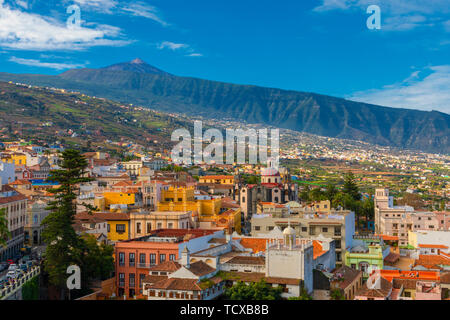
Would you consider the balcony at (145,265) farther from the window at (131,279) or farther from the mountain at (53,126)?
the mountain at (53,126)

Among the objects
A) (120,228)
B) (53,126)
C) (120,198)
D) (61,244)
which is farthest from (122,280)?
(53,126)

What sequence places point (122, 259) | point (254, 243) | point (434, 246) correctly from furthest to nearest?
point (434, 246) < point (254, 243) < point (122, 259)

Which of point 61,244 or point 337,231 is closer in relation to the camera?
point 61,244

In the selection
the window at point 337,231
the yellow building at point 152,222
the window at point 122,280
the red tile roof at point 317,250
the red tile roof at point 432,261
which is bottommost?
the red tile roof at point 432,261


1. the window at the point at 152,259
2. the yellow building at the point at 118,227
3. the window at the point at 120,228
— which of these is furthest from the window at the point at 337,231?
the window at the point at 120,228

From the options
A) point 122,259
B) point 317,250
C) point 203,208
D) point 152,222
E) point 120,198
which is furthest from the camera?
point 120,198

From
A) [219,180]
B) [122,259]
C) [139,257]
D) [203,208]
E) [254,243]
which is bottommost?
[122,259]

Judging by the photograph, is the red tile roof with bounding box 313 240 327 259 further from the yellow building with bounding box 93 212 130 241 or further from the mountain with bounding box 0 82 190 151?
the mountain with bounding box 0 82 190 151

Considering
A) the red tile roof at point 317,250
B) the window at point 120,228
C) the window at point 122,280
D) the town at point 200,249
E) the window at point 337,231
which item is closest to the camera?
the town at point 200,249

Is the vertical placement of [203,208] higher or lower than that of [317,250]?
higher

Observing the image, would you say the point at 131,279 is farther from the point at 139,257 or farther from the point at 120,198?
the point at 120,198

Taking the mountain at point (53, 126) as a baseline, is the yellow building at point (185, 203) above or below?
below

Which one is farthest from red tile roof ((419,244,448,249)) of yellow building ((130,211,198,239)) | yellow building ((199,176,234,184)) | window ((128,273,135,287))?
yellow building ((199,176,234,184))

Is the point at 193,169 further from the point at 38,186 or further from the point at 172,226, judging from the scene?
the point at 172,226
